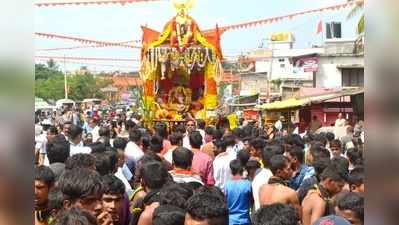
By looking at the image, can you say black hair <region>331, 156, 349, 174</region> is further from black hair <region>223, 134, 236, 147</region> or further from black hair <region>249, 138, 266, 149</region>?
black hair <region>223, 134, 236, 147</region>

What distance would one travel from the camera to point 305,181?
5.00 metres

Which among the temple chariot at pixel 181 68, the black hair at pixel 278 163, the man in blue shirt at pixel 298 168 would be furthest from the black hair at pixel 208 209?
the temple chariot at pixel 181 68

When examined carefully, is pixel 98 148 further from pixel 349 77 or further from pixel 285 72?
pixel 285 72

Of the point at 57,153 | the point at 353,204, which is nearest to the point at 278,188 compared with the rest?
the point at 353,204

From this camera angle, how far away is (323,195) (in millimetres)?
4273

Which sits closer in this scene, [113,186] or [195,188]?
[113,186]

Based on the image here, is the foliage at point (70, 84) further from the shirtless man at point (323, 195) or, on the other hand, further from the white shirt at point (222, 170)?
the shirtless man at point (323, 195)

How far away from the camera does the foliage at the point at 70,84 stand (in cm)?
5644

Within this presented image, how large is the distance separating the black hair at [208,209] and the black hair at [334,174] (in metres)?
1.66

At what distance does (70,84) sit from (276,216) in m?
61.4

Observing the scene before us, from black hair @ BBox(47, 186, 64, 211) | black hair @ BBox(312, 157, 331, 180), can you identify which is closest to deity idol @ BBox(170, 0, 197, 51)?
black hair @ BBox(312, 157, 331, 180)
